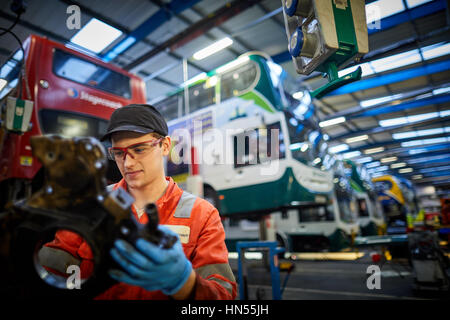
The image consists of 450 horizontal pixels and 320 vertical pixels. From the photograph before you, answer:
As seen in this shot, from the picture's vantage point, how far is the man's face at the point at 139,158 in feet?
3.52

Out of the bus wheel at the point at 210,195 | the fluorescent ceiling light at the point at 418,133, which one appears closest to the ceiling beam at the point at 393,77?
the fluorescent ceiling light at the point at 418,133

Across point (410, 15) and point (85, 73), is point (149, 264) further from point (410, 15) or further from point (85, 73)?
point (85, 73)

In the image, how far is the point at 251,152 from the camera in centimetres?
333

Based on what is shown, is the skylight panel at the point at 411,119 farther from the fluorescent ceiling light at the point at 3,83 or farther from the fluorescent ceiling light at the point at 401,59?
the fluorescent ceiling light at the point at 3,83

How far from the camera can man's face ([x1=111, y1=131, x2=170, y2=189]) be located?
1074 millimetres

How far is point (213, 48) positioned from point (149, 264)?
176cm

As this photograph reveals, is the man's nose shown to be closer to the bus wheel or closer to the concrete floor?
the concrete floor

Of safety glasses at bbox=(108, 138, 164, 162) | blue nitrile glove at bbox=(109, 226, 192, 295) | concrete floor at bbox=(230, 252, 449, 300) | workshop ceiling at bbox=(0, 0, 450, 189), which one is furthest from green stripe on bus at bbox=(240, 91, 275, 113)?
blue nitrile glove at bbox=(109, 226, 192, 295)

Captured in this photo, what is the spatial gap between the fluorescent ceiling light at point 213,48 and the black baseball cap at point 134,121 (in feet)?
3.61

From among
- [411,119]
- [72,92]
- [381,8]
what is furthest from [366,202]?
[72,92]

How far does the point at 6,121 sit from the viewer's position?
4.05 ft

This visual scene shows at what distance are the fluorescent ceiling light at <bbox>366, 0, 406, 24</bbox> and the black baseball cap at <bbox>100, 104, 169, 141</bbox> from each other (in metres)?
1.22
